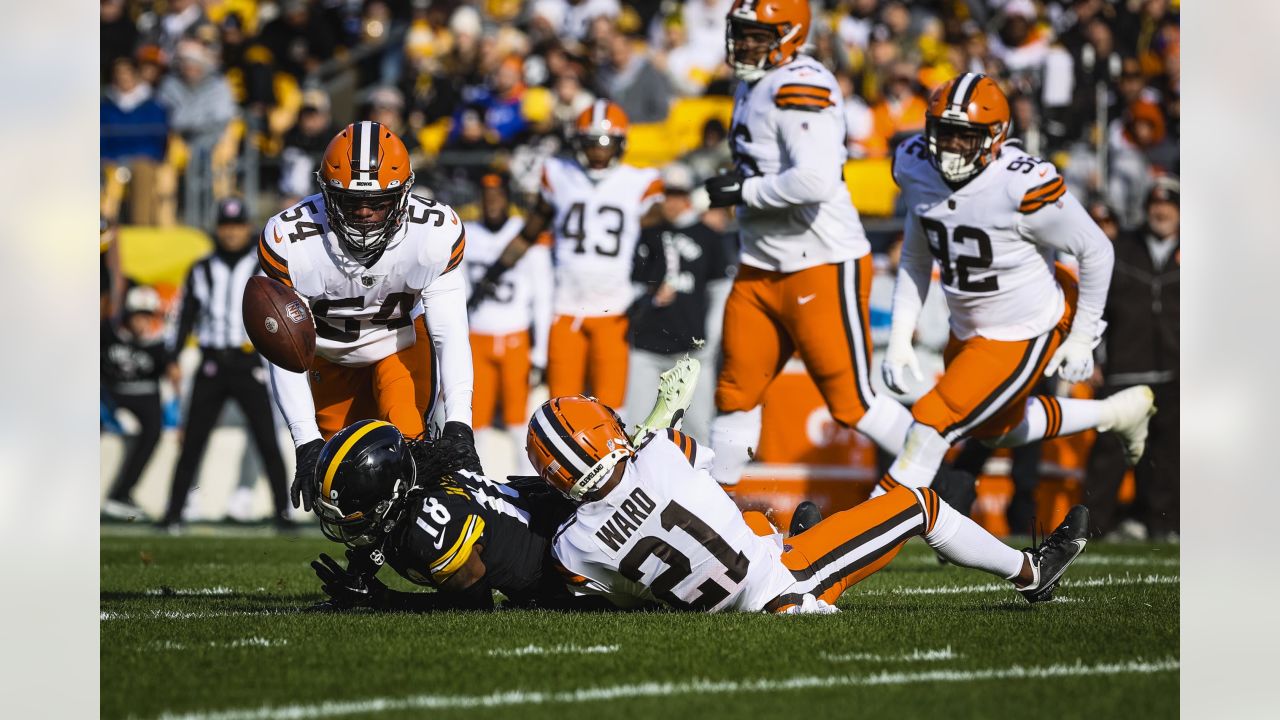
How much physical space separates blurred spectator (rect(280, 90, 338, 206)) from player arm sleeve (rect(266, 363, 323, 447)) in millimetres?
7398

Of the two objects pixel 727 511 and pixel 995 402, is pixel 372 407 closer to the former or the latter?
pixel 727 511

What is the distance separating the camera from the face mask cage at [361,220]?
18.5 ft

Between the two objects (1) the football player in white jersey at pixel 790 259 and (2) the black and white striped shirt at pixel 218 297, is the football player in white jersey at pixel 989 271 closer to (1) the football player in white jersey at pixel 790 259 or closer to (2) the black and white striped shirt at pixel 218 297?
(1) the football player in white jersey at pixel 790 259

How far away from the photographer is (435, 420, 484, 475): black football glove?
209 inches

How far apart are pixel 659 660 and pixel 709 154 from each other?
25.8 feet

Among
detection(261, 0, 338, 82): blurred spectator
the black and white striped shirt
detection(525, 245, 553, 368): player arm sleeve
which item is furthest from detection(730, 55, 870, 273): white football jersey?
detection(261, 0, 338, 82): blurred spectator

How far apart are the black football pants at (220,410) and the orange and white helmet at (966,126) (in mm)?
5154

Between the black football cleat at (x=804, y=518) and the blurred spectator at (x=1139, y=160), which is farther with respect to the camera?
the blurred spectator at (x=1139, y=160)

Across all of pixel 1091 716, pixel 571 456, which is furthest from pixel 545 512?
pixel 1091 716

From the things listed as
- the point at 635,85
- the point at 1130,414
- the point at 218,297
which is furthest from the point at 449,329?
the point at 635,85

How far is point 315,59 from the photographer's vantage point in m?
15.4

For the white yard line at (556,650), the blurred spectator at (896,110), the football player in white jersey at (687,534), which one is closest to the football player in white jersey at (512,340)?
the blurred spectator at (896,110)

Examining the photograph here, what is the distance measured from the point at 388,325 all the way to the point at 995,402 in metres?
2.50
